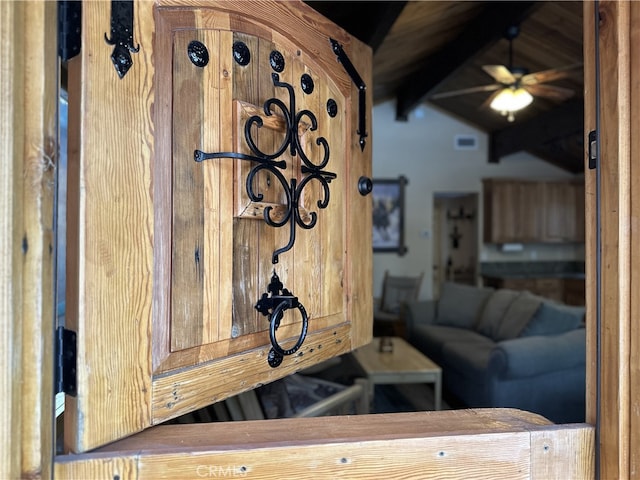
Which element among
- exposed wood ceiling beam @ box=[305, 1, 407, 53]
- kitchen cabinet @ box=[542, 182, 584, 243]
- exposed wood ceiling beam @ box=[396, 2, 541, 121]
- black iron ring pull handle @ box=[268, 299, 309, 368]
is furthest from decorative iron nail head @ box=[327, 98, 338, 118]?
kitchen cabinet @ box=[542, 182, 584, 243]

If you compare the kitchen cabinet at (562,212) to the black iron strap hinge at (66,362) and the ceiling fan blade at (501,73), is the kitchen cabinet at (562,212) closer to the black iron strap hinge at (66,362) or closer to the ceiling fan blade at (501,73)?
the ceiling fan blade at (501,73)

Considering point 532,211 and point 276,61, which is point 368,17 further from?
point 532,211

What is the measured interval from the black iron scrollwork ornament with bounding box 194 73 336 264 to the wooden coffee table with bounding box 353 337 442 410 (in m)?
2.43

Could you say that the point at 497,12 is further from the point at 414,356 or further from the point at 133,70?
the point at 133,70

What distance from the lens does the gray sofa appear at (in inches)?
112

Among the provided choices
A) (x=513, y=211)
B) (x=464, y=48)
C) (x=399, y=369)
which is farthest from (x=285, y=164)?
(x=513, y=211)

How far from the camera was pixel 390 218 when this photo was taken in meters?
6.68

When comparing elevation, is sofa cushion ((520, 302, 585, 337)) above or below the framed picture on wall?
below

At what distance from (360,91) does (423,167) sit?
590 centimetres

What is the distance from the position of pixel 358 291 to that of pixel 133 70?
67 centimetres

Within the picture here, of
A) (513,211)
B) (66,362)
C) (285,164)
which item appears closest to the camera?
(66,362)

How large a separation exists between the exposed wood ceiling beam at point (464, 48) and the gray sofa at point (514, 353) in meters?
2.30

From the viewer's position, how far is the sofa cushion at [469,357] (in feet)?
10.5

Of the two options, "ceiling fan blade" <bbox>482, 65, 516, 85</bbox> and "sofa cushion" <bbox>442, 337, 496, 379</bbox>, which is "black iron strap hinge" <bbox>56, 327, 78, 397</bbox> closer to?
"sofa cushion" <bbox>442, 337, 496, 379</bbox>
